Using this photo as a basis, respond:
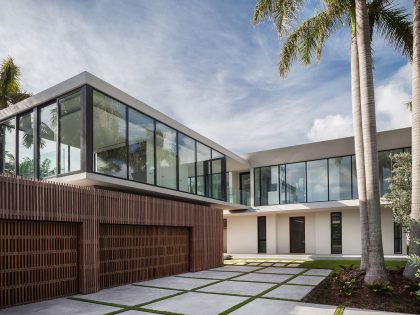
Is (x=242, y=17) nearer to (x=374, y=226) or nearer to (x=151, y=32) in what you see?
(x=151, y=32)

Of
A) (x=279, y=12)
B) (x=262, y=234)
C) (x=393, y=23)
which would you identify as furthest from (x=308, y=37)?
(x=262, y=234)

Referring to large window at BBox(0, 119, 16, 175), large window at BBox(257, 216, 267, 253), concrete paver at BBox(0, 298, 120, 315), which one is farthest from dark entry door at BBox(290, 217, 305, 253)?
concrete paver at BBox(0, 298, 120, 315)

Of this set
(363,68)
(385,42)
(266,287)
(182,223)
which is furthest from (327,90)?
(266,287)

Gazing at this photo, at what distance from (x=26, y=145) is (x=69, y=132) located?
8.05 ft

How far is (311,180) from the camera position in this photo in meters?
23.5

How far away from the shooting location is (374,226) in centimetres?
1059

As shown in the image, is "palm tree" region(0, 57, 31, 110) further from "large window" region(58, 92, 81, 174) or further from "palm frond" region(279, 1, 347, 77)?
"palm frond" region(279, 1, 347, 77)

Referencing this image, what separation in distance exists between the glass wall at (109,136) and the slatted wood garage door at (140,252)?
6.47 ft

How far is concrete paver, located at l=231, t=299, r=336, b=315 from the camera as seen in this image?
8.67 metres

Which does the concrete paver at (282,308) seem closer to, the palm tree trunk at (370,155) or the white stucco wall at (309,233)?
the palm tree trunk at (370,155)

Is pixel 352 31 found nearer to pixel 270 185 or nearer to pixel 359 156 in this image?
pixel 359 156

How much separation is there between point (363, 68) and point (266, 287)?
747cm

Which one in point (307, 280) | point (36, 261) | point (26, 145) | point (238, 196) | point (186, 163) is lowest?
point (307, 280)

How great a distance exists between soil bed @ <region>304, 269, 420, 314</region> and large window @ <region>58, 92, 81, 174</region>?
26.9ft
